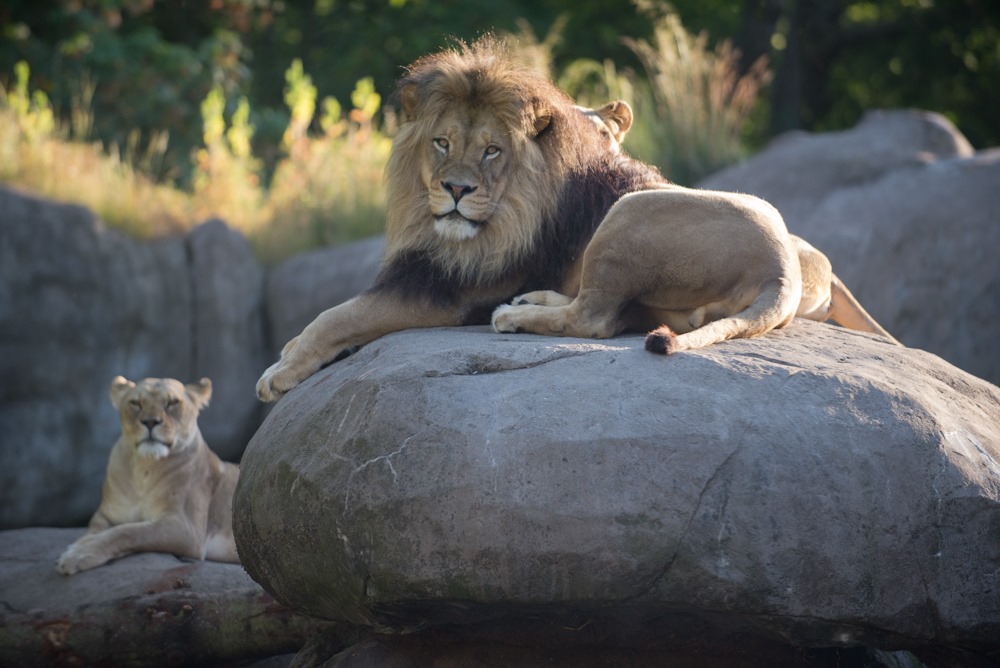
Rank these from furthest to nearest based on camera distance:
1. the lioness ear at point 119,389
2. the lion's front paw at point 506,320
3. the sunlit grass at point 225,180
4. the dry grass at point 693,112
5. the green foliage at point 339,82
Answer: the dry grass at point 693,112, the green foliage at point 339,82, the sunlit grass at point 225,180, the lioness ear at point 119,389, the lion's front paw at point 506,320

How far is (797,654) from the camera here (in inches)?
179

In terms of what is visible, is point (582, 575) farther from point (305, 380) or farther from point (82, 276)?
point (82, 276)

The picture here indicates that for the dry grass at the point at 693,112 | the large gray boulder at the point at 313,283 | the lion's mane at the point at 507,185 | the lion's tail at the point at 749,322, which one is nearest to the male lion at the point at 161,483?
the lion's mane at the point at 507,185

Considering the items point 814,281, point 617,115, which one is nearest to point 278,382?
point 617,115

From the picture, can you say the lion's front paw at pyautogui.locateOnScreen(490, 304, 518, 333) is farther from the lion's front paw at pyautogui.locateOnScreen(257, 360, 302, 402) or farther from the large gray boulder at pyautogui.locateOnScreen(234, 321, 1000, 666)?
the lion's front paw at pyautogui.locateOnScreen(257, 360, 302, 402)

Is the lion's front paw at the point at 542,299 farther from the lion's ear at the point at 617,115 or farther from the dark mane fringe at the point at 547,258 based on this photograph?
the lion's ear at the point at 617,115

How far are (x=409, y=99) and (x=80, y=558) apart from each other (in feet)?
10.0

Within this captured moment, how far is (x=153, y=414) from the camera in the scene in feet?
22.8

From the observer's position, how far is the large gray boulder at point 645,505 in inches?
153

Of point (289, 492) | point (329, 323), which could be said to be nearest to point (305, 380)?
point (329, 323)

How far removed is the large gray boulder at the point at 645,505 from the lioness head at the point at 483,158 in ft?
2.80

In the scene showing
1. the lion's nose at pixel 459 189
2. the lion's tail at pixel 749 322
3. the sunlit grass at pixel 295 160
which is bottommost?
the sunlit grass at pixel 295 160

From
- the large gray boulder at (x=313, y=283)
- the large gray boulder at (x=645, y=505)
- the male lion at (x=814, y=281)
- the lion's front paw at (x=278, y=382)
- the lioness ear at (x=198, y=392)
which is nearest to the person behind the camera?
the large gray boulder at (x=645, y=505)

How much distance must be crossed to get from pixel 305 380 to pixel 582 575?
5.86 ft
